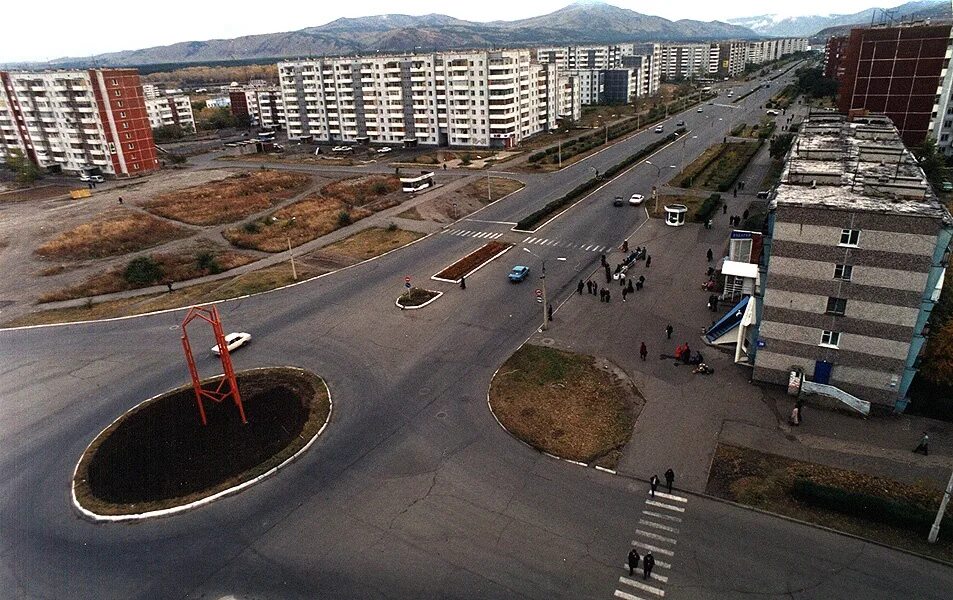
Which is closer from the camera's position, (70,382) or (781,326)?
(781,326)

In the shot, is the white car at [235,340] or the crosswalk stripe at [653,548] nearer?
the crosswalk stripe at [653,548]

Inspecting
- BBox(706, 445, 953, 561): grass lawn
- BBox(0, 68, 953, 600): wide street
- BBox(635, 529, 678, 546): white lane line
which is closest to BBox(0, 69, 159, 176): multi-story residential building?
BBox(0, 68, 953, 600): wide street

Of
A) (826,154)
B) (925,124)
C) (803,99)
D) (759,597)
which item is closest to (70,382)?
(759,597)

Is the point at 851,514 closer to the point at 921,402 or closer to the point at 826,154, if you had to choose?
the point at 921,402

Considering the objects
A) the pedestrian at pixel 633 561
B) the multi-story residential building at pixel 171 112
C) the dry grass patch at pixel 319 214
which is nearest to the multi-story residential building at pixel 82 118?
the multi-story residential building at pixel 171 112

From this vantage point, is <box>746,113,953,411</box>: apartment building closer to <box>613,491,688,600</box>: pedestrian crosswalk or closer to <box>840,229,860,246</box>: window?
<box>840,229,860,246</box>: window

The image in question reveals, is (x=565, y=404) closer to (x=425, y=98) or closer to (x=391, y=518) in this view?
(x=391, y=518)

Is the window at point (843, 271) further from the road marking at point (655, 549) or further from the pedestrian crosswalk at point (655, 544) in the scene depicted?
the road marking at point (655, 549)
